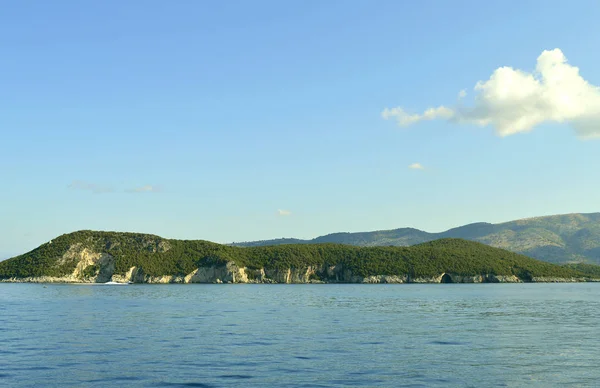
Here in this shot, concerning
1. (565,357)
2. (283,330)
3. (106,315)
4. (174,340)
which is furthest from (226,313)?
(565,357)

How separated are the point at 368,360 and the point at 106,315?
155 feet

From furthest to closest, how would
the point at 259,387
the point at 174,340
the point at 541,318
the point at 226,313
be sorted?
the point at 226,313 < the point at 541,318 < the point at 174,340 < the point at 259,387

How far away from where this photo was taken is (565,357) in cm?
4231

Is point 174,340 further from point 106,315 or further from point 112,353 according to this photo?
point 106,315

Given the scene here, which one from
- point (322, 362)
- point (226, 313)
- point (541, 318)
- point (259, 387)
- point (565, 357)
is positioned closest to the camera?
point (259, 387)

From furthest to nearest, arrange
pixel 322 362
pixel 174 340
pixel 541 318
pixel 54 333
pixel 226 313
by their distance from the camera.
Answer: pixel 226 313 < pixel 541 318 < pixel 54 333 < pixel 174 340 < pixel 322 362

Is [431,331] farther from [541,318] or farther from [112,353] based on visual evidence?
[112,353]

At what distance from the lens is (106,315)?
251 ft

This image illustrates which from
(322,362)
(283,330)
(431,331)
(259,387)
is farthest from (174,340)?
(431,331)

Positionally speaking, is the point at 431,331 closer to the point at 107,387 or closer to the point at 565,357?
the point at 565,357

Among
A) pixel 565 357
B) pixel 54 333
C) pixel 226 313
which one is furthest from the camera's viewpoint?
pixel 226 313

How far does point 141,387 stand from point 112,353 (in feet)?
41.8

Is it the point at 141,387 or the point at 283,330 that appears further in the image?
the point at 283,330

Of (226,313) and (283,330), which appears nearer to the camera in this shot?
(283,330)
